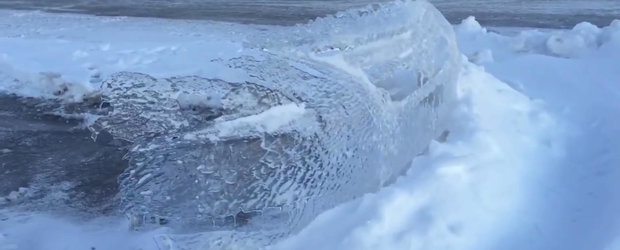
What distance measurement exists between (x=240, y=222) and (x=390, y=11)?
1879 mm

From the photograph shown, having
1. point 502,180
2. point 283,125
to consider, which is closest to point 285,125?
point 283,125

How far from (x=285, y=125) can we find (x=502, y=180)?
1.10m

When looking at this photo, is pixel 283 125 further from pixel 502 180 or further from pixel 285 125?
pixel 502 180

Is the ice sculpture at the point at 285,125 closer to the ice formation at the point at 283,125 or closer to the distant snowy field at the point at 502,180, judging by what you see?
the ice formation at the point at 283,125

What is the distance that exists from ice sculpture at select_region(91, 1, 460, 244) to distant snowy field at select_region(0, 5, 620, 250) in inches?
4.9

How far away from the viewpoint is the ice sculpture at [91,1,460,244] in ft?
11.0

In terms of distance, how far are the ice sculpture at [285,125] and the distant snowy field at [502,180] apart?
0.41 feet

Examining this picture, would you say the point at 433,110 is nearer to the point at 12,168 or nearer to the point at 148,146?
the point at 148,146

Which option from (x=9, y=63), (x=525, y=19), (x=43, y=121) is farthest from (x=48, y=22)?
(x=525, y=19)

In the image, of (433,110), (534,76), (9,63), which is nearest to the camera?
(433,110)

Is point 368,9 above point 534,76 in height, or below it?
above

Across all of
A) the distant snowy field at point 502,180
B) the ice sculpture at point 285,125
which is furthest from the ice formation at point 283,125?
the distant snowy field at point 502,180

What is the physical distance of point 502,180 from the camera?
3.77m

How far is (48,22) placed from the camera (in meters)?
11.6
